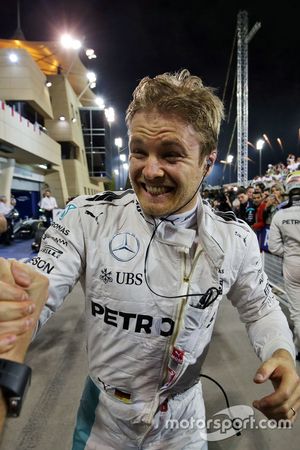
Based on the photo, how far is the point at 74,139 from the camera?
31.2 meters

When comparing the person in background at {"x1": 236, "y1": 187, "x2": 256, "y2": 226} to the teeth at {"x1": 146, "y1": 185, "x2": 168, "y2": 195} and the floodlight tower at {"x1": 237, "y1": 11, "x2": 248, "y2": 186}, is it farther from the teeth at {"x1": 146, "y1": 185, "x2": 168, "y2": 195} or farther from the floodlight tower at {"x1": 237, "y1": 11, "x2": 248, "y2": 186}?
the floodlight tower at {"x1": 237, "y1": 11, "x2": 248, "y2": 186}

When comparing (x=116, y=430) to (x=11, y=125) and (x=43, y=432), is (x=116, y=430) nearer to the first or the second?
(x=43, y=432)

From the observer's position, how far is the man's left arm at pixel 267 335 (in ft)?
3.25

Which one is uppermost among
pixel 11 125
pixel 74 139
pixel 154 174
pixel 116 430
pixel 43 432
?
pixel 74 139

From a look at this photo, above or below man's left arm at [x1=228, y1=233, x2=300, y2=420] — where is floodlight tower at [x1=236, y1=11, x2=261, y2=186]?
above

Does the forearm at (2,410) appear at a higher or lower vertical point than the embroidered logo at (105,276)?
lower

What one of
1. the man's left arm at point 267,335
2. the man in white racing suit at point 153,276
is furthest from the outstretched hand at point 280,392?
the man in white racing suit at point 153,276

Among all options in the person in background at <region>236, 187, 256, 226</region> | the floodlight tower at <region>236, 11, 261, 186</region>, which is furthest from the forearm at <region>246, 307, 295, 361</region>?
the floodlight tower at <region>236, 11, 261, 186</region>

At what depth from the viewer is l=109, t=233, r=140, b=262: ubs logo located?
1.32 m

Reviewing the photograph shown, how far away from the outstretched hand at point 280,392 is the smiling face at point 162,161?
69 centimetres

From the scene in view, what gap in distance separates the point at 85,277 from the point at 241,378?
2629 mm

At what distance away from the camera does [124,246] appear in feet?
4.37

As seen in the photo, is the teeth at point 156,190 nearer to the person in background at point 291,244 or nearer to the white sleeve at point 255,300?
the white sleeve at point 255,300

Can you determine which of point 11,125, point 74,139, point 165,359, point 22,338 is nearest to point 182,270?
point 165,359
